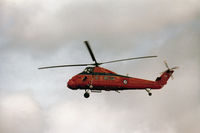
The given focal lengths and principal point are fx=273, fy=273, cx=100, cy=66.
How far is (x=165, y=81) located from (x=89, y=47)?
16.9 m

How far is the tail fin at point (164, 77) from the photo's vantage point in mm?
48375

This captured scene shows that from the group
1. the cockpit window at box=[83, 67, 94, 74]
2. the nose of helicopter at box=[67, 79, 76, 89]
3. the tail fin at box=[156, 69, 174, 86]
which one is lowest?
the tail fin at box=[156, 69, 174, 86]

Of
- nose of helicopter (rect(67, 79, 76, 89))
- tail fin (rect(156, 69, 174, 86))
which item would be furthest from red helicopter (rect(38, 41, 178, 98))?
tail fin (rect(156, 69, 174, 86))

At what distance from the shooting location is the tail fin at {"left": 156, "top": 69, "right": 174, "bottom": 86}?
159 feet

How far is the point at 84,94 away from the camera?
4328 cm

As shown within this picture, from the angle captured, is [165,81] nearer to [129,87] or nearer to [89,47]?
[129,87]

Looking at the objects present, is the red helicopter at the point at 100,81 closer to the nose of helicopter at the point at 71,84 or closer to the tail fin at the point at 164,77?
the nose of helicopter at the point at 71,84

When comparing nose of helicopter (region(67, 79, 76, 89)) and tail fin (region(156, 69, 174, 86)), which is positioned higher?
nose of helicopter (region(67, 79, 76, 89))

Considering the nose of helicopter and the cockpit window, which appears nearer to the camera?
the nose of helicopter

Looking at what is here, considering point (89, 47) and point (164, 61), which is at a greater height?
point (89, 47)

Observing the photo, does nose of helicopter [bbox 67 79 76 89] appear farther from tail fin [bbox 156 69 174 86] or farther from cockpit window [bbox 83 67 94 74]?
tail fin [bbox 156 69 174 86]

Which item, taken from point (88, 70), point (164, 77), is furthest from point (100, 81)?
point (164, 77)


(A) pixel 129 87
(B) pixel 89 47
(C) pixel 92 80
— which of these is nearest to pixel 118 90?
(A) pixel 129 87

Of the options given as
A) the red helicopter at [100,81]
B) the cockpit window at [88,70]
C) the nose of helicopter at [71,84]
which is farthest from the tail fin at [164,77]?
the nose of helicopter at [71,84]
